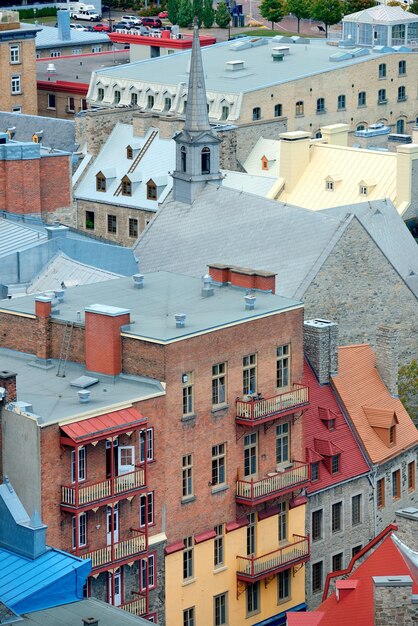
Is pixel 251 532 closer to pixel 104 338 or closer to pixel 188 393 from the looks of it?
pixel 188 393

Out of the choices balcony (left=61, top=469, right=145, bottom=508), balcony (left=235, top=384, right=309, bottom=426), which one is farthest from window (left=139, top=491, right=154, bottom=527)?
balcony (left=235, top=384, right=309, bottom=426)

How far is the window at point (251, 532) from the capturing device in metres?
95.8

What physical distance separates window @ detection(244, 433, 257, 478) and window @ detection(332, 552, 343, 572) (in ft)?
27.5

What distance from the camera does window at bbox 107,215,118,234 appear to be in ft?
496

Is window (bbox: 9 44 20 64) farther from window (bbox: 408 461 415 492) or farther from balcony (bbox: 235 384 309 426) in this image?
balcony (bbox: 235 384 309 426)

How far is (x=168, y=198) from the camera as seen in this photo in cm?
12550

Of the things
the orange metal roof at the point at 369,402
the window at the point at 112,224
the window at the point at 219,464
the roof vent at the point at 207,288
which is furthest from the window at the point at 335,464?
the window at the point at 112,224

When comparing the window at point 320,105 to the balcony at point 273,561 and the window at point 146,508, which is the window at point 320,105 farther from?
the window at point 146,508

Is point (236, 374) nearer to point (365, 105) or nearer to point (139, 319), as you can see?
point (139, 319)

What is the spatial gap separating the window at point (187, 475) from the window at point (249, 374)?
4.07m

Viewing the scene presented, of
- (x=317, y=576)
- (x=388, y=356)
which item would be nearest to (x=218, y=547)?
(x=317, y=576)

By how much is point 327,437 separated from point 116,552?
16121 millimetres

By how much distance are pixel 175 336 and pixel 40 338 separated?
7.47 meters

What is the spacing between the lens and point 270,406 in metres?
94.9
